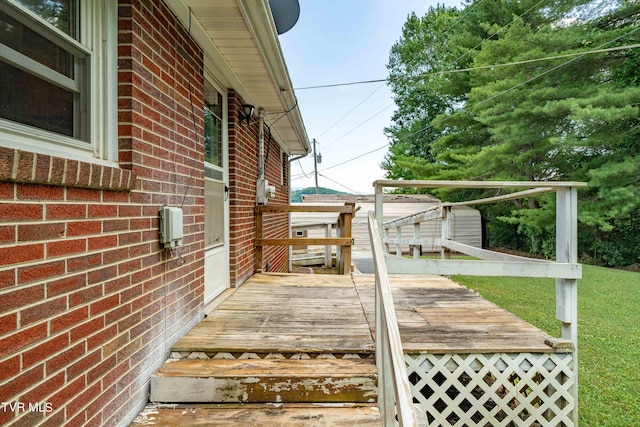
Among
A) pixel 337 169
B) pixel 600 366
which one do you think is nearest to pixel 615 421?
pixel 600 366

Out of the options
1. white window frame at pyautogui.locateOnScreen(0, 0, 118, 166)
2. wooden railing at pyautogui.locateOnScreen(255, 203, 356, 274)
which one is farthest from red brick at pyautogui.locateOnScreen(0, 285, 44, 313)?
wooden railing at pyautogui.locateOnScreen(255, 203, 356, 274)

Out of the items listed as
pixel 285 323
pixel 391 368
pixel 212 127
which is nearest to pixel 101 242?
pixel 391 368

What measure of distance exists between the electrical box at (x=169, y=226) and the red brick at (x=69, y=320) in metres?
0.71

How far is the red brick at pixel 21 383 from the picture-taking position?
1116 millimetres

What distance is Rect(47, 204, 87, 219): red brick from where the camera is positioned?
1.33 m

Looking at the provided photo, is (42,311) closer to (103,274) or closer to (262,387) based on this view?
(103,274)

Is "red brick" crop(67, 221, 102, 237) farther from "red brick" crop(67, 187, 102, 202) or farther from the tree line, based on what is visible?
the tree line

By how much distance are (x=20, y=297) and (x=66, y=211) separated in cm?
37

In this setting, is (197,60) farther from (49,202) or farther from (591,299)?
(591,299)

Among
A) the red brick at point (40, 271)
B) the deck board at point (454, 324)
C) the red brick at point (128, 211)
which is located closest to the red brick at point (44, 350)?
the red brick at point (40, 271)

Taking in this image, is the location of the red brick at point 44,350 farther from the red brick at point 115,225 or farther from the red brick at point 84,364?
the red brick at point 115,225

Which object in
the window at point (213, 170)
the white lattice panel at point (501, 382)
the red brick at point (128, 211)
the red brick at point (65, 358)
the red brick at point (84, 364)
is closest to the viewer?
the red brick at point (65, 358)

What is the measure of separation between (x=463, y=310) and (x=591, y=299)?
5.19 m

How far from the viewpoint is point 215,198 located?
3.55 m
